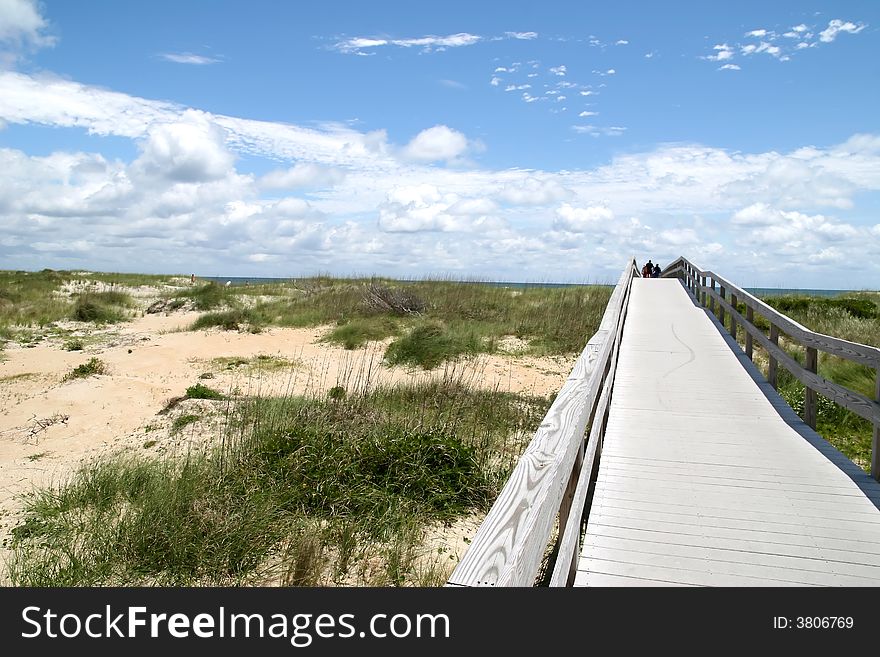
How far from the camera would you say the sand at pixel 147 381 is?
7.38 metres

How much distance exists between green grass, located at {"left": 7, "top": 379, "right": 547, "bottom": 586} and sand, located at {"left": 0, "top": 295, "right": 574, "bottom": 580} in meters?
0.73

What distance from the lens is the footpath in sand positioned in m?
7.38

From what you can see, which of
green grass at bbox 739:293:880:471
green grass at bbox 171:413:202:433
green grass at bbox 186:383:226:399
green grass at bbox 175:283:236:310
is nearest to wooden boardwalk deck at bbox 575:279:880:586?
green grass at bbox 739:293:880:471

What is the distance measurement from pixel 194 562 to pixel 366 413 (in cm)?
315

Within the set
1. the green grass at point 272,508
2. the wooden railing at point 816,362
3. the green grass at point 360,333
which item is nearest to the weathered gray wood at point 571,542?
the green grass at point 272,508

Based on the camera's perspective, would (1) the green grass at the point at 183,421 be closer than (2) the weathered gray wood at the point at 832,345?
No

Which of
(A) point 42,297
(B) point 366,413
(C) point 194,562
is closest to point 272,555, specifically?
(C) point 194,562

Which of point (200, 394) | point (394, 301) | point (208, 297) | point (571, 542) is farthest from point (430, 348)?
point (208, 297)

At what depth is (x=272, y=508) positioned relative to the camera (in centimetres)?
496

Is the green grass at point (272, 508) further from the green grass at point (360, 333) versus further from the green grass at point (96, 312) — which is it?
the green grass at point (96, 312)

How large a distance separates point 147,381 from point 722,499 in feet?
32.9

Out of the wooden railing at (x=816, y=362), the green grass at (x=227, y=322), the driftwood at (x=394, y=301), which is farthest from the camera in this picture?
the driftwood at (x=394, y=301)

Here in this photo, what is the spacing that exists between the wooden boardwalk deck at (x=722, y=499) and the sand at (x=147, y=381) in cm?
316
